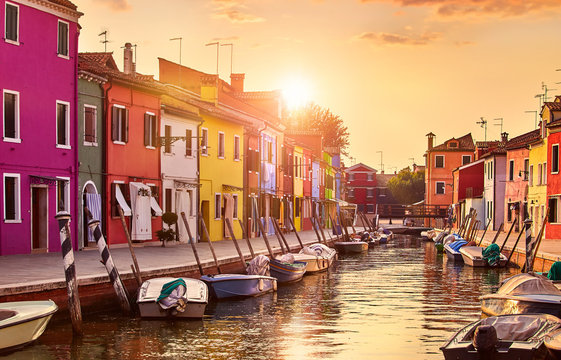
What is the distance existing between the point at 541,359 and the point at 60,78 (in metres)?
19.4

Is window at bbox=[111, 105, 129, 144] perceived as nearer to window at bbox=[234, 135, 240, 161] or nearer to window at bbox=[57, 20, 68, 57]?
window at bbox=[57, 20, 68, 57]

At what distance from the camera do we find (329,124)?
9412 cm

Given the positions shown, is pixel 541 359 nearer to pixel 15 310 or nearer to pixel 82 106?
pixel 15 310

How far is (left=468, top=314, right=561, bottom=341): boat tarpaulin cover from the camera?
13.1m

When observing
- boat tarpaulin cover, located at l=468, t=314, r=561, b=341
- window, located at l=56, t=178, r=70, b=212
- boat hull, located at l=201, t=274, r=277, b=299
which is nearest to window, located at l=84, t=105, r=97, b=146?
window, located at l=56, t=178, r=70, b=212

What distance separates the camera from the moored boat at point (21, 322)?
13688 mm

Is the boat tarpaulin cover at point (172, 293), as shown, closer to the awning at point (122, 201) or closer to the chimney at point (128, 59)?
the awning at point (122, 201)

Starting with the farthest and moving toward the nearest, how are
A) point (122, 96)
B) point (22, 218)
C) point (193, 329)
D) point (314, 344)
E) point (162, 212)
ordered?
point (162, 212) → point (122, 96) → point (22, 218) → point (193, 329) → point (314, 344)

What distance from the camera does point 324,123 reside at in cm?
9381

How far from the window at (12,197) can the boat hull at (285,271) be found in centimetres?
805

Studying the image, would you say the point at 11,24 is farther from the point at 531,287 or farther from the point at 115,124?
the point at 531,287

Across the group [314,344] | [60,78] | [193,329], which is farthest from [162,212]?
[314,344]

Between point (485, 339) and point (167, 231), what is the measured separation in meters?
21.0

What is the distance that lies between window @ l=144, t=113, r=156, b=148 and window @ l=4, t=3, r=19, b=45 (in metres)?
7.38
